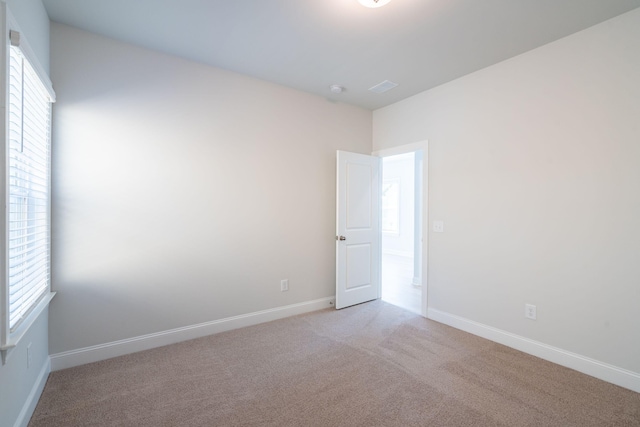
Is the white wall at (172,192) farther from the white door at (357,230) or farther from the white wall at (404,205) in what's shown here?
the white wall at (404,205)

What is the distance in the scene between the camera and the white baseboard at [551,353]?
2135 millimetres

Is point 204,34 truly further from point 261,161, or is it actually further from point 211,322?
point 211,322

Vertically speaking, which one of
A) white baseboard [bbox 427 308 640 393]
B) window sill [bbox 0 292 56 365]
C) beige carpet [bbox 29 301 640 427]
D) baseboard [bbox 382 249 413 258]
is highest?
window sill [bbox 0 292 56 365]

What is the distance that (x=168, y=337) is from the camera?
2.77 m

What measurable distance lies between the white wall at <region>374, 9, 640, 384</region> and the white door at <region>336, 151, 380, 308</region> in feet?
2.89

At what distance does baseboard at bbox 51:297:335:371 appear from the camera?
237cm

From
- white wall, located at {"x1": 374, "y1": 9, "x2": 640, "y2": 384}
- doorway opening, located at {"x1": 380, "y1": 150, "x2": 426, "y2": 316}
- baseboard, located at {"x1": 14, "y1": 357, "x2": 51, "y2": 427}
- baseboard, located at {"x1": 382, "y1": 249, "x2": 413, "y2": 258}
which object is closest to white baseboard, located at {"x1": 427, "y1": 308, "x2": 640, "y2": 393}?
white wall, located at {"x1": 374, "y1": 9, "x2": 640, "y2": 384}

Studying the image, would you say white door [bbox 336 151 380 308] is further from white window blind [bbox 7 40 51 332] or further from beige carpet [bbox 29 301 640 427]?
white window blind [bbox 7 40 51 332]

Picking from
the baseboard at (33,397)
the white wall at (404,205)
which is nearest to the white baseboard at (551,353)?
the baseboard at (33,397)

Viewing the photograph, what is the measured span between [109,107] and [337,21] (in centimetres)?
206

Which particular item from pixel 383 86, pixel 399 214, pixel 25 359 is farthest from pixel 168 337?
pixel 399 214

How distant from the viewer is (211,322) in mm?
3002

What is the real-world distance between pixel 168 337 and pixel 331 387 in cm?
168

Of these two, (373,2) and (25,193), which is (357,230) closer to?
(373,2)
